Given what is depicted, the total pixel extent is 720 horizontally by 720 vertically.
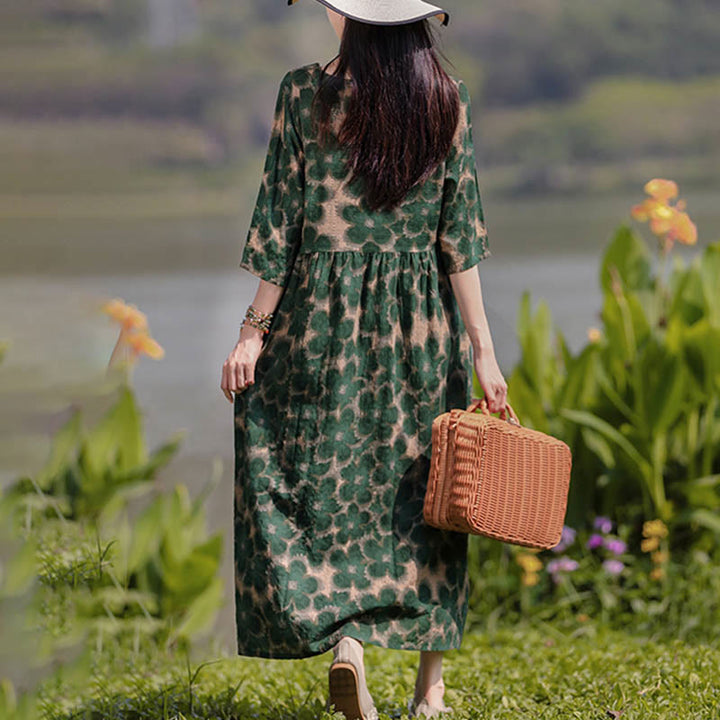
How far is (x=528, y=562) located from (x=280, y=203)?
1418mm

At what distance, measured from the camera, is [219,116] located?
182 inches

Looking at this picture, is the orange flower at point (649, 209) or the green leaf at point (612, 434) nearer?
the green leaf at point (612, 434)

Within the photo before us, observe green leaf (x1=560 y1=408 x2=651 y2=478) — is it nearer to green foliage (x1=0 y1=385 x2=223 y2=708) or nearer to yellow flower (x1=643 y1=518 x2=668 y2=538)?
yellow flower (x1=643 y1=518 x2=668 y2=538)

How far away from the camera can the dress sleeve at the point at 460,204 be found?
189 centimetres

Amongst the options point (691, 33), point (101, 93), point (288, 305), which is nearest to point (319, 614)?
point (288, 305)

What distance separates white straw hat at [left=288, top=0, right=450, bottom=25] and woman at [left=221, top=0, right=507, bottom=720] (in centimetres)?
4

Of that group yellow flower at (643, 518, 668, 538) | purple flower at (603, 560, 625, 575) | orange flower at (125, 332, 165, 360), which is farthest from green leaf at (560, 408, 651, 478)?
orange flower at (125, 332, 165, 360)

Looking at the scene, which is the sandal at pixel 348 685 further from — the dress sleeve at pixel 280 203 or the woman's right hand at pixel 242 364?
the dress sleeve at pixel 280 203

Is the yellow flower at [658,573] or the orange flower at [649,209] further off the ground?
the orange flower at [649,209]

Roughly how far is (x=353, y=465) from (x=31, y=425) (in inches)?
22.8

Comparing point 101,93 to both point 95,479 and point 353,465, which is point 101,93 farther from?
point 353,465

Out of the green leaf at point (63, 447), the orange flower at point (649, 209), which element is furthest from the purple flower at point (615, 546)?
the green leaf at point (63, 447)

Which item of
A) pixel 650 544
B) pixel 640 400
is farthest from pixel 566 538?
pixel 640 400

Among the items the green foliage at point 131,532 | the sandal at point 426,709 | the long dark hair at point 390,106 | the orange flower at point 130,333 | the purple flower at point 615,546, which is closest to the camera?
the long dark hair at point 390,106
